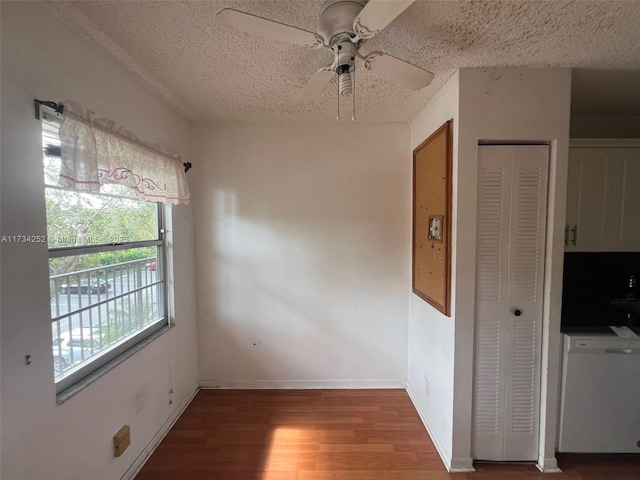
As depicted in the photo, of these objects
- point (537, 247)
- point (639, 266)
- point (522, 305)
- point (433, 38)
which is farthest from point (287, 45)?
point (639, 266)

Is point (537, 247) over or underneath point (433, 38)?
underneath

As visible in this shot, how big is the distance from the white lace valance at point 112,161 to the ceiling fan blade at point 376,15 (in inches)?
49.3

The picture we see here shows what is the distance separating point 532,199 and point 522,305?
0.65 meters

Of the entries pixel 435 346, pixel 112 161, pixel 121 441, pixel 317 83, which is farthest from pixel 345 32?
pixel 121 441

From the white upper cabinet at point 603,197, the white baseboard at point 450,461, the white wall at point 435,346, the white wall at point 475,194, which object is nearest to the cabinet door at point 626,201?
the white upper cabinet at point 603,197

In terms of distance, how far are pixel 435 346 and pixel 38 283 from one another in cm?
220

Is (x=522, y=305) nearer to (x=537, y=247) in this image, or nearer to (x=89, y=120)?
(x=537, y=247)

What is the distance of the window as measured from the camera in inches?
45.8

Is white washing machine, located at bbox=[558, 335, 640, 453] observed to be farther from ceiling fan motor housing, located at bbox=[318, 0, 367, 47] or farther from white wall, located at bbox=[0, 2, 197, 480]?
white wall, located at bbox=[0, 2, 197, 480]

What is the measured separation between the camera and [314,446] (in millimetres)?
1762

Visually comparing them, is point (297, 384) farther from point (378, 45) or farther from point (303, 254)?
point (378, 45)

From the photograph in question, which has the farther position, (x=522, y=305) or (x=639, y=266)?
(x=639, y=266)

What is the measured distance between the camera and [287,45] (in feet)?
4.32

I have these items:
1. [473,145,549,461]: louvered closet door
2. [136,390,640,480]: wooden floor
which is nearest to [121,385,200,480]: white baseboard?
[136,390,640,480]: wooden floor
